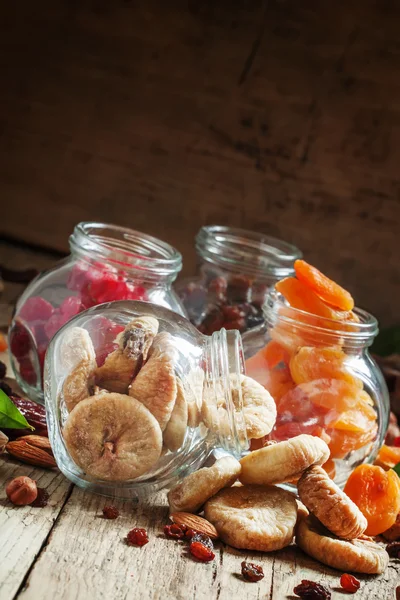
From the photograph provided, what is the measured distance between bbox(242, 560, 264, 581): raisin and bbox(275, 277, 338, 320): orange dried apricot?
0.46 meters

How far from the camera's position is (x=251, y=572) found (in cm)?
91

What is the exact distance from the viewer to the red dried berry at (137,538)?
937mm

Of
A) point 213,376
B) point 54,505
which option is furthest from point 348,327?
point 54,505

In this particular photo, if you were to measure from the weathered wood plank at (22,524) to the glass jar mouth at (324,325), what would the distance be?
0.43 metres

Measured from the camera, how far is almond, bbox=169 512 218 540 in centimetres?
98

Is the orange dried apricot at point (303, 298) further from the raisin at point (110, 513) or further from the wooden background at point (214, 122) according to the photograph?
the wooden background at point (214, 122)

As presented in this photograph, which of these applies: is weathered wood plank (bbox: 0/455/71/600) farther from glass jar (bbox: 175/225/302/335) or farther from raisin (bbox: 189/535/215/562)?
glass jar (bbox: 175/225/302/335)

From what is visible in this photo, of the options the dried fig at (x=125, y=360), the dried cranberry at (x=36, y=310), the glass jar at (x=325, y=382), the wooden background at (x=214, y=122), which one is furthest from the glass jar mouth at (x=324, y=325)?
the wooden background at (x=214, y=122)

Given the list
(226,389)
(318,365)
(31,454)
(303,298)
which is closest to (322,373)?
(318,365)

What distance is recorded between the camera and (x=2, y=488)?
3.29 feet

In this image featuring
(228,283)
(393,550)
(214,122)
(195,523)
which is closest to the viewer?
(195,523)

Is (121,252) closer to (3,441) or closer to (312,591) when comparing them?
(3,441)

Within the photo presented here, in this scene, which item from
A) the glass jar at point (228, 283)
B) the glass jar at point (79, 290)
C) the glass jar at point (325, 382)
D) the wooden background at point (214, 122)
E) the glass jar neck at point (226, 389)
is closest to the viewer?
the glass jar neck at point (226, 389)

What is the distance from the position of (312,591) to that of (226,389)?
11.0 inches
